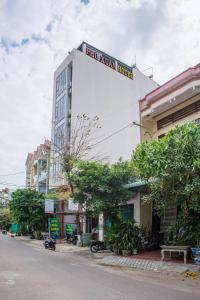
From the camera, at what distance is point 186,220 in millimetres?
14680

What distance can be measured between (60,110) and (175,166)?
26658 mm

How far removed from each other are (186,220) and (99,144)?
68.2 feet

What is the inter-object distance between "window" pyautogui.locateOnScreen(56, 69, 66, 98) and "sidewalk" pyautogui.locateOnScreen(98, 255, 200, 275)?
24446 mm

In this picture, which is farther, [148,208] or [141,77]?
[141,77]

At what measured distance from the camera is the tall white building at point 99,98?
35.3 metres

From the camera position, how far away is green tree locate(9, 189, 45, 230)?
117 ft

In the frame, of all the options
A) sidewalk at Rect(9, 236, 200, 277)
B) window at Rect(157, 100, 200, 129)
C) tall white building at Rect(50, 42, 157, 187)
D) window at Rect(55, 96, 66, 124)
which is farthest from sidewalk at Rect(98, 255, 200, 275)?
window at Rect(55, 96, 66, 124)

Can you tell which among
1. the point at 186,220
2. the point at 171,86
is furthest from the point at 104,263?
the point at 171,86

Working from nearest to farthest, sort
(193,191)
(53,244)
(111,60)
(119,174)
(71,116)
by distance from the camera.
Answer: (193,191)
(119,174)
(53,244)
(71,116)
(111,60)

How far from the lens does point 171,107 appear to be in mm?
19781

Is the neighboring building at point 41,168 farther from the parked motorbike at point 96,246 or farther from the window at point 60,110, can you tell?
the parked motorbike at point 96,246

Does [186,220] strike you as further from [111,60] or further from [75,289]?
[111,60]

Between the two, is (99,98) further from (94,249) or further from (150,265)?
(150,265)

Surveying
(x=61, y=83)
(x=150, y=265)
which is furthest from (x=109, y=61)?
(x=150, y=265)
